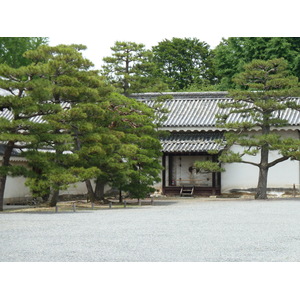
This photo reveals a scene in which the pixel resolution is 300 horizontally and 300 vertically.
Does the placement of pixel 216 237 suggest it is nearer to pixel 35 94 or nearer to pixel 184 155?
pixel 35 94

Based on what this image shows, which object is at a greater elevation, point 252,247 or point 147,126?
point 147,126

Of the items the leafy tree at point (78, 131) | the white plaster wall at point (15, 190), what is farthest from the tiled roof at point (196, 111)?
the white plaster wall at point (15, 190)

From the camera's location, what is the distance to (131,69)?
34938mm

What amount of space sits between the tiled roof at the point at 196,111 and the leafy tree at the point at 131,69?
1457 millimetres

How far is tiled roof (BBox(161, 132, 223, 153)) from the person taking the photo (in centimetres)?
2816

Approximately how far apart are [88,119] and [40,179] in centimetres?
290

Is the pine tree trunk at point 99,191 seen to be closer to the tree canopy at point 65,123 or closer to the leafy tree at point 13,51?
the tree canopy at point 65,123

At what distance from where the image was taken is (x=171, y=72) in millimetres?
42094

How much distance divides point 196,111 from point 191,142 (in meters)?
2.31

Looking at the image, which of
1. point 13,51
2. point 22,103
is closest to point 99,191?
point 22,103

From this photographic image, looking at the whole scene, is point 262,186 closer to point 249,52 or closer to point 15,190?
point 15,190

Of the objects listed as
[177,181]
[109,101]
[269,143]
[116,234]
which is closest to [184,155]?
[177,181]

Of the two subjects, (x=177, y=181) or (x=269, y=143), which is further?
(x=177, y=181)

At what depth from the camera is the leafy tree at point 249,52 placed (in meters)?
36.0
